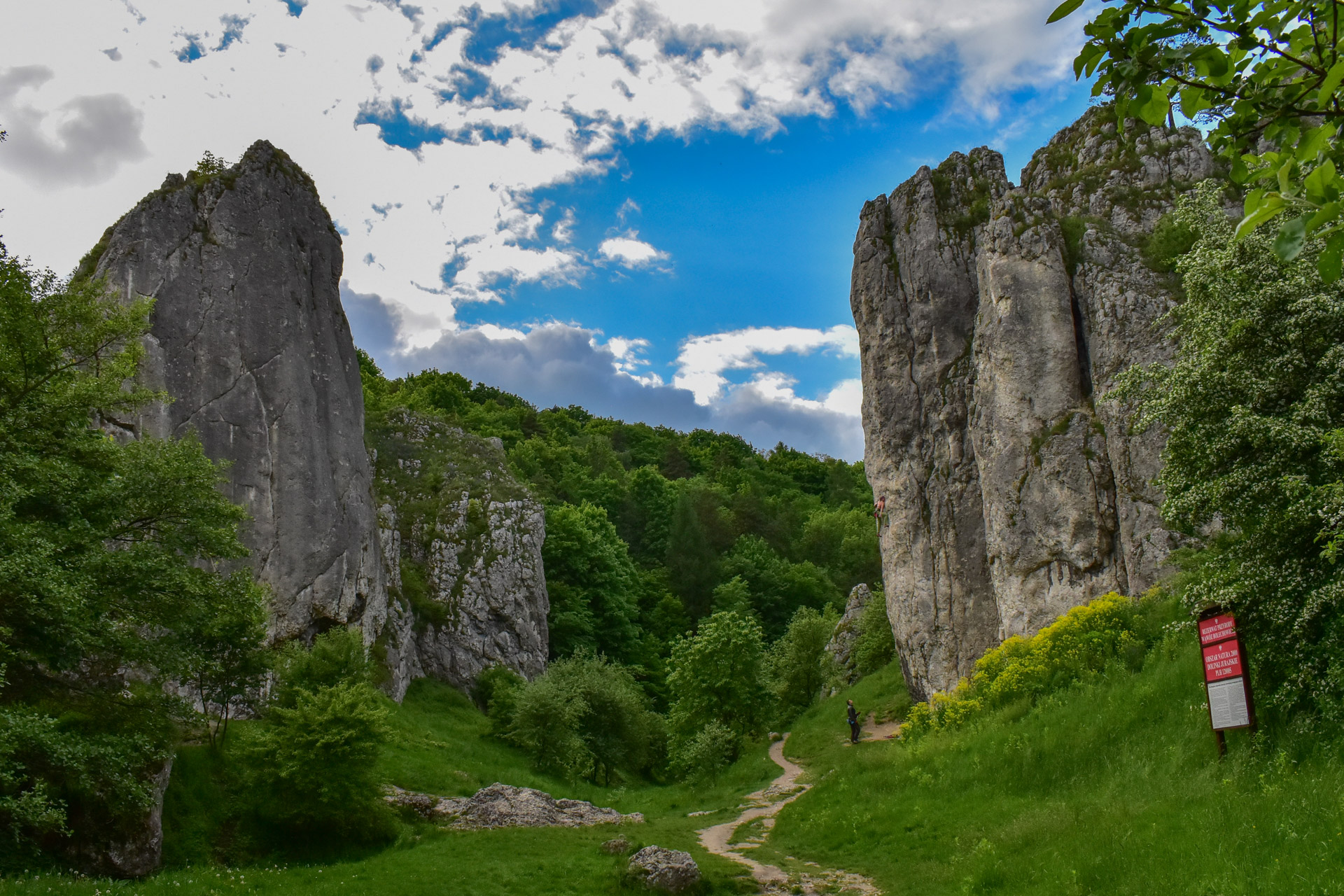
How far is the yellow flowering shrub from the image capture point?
18.1 metres

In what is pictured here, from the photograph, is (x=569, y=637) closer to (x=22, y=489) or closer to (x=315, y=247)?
(x=315, y=247)

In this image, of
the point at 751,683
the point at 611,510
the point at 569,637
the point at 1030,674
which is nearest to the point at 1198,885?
the point at 1030,674

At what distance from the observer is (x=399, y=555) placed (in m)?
44.3

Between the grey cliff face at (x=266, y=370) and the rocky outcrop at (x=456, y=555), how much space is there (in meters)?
5.51

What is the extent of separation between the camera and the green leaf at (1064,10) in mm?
3275

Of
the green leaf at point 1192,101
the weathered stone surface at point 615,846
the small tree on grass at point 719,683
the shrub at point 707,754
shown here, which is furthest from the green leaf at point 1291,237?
the small tree on grass at point 719,683

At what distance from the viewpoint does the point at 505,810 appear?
23734mm

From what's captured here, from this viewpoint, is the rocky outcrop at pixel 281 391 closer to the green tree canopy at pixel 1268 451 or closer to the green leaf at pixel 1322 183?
the green tree canopy at pixel 1268 451

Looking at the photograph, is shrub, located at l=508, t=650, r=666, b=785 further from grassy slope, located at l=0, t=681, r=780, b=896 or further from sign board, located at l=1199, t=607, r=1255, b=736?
sign board, located at l=1199, t=607, r=1255, b=736

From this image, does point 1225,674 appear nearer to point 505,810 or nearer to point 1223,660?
point 1223,660

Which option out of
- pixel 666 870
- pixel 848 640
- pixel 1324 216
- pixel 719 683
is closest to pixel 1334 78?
pixel 1324 216

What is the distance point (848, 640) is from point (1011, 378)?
81.7 ft

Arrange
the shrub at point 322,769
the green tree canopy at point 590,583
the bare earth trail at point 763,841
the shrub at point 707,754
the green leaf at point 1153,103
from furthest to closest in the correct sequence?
the green tree canopy at point 590,583 → the shrub at point 707,754 → the shrub at point 322,769 → the bare earth trail at point 763,841 → the green leaf at point 1153,103

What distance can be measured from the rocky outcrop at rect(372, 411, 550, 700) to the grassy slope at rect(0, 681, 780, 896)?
30.7 feet
